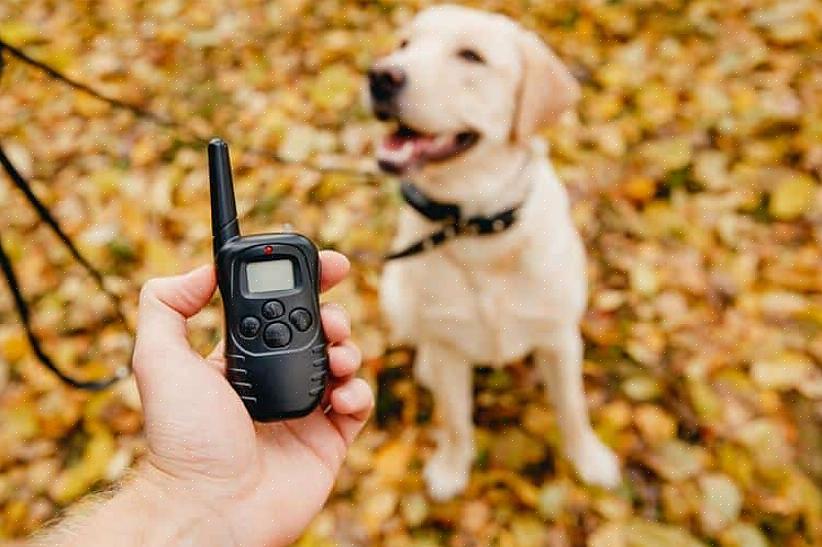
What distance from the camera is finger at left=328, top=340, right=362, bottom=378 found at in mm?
1316

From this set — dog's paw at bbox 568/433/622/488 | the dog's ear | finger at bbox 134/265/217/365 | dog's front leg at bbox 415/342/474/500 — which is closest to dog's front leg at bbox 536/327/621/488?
dog's paw at bbox 568/433/622/488

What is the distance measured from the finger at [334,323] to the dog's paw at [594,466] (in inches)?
47.7

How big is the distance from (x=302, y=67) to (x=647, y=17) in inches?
69.4

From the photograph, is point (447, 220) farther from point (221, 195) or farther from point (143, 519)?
point (143, 519)

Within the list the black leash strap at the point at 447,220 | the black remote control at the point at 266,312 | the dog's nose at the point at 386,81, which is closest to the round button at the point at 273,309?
the black remote control at the point at 266,312

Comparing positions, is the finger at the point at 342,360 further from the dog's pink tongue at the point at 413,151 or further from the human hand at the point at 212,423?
the dog's pink tongue at the point at 413,151

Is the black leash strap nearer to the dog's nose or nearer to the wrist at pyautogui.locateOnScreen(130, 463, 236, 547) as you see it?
the dog's nose

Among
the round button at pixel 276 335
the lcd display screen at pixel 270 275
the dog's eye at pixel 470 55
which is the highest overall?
the dog's eye at pixel 470 55

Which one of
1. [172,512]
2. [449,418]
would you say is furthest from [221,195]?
[449,418]

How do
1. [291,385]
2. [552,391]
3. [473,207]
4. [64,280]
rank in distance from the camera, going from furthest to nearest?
[64,280], [552,391], [473,207], [291,385]

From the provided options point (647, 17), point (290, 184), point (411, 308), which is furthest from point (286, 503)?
point (647, 17)

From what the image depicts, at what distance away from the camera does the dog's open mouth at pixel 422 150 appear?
74.5 inches

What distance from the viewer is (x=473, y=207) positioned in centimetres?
195

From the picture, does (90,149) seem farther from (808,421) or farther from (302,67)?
(808,421)
